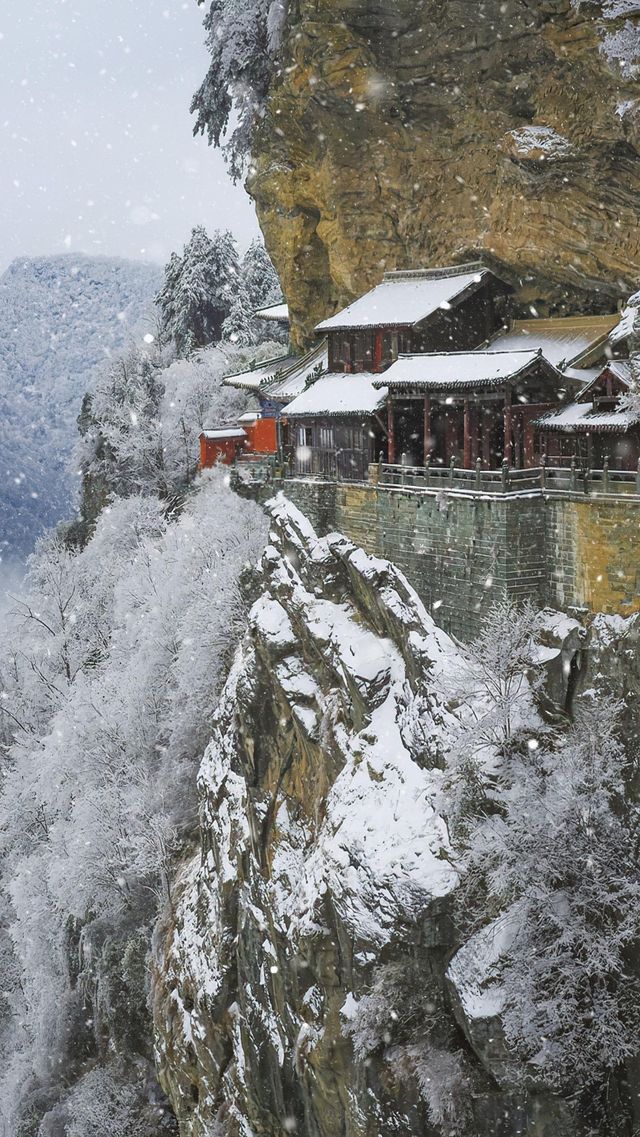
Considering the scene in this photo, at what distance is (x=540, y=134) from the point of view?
24.1 metres

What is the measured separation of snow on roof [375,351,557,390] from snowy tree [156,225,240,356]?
34977 mm

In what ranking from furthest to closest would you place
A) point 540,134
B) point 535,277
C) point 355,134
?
point 355,134 → point 535,277 → point 540,134

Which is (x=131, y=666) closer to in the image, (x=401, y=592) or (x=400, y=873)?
(x=401, y=592)

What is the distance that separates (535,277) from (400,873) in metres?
17.8

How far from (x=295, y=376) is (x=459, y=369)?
521 inches

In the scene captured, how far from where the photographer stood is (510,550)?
2178 centimetres

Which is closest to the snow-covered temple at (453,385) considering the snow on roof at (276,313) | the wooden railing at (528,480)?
the wooden railing at (528,480)

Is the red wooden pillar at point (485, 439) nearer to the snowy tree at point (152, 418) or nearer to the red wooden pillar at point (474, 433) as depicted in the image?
the red wooden pillar at point (474, 433)

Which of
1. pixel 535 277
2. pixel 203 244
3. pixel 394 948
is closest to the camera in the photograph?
pixel 394 948

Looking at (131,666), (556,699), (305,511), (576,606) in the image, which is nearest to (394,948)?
(556,699)

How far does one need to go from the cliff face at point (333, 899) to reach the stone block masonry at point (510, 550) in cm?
70

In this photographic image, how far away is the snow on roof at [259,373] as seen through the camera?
130 feet

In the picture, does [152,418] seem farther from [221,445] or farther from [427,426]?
[427,426]

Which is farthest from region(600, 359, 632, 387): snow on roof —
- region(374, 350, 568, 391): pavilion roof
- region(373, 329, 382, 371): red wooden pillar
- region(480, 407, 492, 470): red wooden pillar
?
region(373, 329, 382, 371): red wooden pillar
